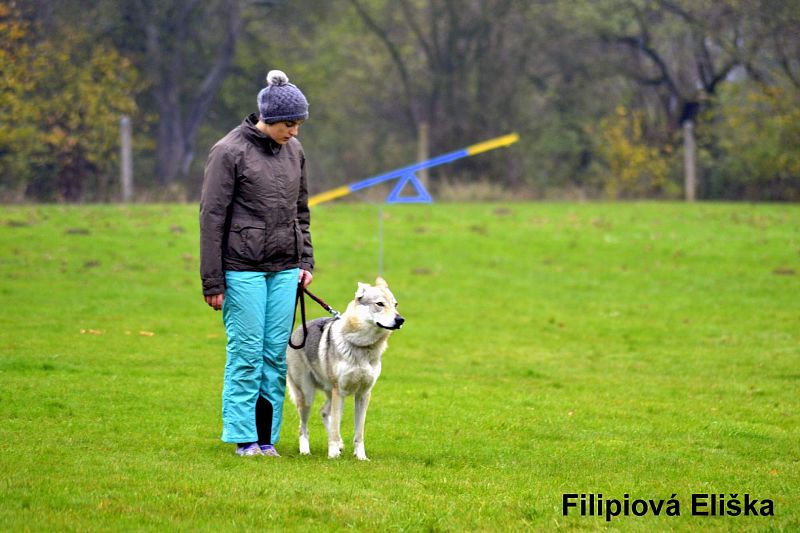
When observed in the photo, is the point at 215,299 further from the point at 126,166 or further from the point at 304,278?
the point at 126,166

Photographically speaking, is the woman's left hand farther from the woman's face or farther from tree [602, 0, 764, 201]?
tree [602, 0, 764, 201]

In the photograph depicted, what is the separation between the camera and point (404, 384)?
12883 mm

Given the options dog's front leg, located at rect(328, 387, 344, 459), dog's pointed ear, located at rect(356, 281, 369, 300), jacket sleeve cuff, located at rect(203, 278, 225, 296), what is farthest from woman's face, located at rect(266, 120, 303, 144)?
dog's front leg, located at rect(328, 387, 344, 459)

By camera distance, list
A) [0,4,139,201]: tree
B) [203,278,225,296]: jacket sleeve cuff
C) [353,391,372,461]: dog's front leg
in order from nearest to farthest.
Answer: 1. [203,278,225,296]: jacket sleeve cuff
2. [353,391,372,461]: dog's front leg
3. [0,4,139,201]: tree

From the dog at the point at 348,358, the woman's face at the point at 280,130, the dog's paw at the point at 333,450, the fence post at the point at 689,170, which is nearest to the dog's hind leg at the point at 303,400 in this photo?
the dog at the point at 348,358

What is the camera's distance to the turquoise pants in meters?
8.16

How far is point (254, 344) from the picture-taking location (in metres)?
8.23

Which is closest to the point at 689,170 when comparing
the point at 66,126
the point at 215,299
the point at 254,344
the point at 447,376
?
the point at 66,126

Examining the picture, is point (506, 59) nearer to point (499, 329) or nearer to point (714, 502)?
point (499, 329)

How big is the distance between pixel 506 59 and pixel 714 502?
128 feet

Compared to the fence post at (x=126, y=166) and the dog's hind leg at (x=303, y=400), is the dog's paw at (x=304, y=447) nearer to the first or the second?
the dog's hind leg at (x=303, y=400)

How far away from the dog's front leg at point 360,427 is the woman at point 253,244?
0.67m

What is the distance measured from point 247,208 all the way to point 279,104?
769 millimetres

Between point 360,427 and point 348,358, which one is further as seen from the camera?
point 360,427
